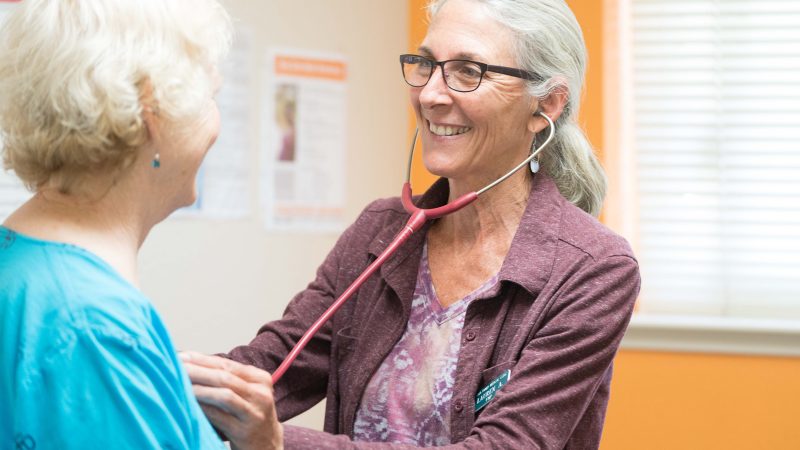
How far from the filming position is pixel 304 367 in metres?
1.67

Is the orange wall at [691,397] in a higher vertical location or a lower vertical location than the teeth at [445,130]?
lower

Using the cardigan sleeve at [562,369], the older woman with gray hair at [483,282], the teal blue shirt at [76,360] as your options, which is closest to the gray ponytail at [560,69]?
the older woman with gray hair at [483,282]

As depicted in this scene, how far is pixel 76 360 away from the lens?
819 millimetres

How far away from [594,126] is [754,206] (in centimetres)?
52

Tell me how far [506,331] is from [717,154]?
1507 millimetres

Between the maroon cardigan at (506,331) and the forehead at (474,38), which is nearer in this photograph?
the maroon cardigan at (506,331)

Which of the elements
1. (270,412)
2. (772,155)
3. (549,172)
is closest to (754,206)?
(772,155)

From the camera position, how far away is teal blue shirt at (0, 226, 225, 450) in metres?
0.82

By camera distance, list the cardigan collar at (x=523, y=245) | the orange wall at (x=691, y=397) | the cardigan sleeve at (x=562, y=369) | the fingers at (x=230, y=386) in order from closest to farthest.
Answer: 1. the fingers at (x=230, y=386)
2. the cardigan sleeve at (x=562, y=369)
3. the cardigan collar at (x=523, y=245)
4. the orange wall at (x=691, y=397)

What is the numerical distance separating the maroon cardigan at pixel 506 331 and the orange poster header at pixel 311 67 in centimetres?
100

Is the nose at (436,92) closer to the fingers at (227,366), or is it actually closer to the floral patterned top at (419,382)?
the floral patterned top at (419,382)

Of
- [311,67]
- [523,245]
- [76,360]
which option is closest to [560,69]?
[523,245]

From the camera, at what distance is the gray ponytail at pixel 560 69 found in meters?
1.60

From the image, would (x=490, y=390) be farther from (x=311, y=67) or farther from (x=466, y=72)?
(x=311, y=67)
